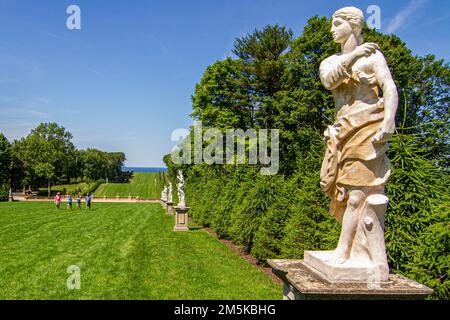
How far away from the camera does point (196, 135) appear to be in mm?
29266

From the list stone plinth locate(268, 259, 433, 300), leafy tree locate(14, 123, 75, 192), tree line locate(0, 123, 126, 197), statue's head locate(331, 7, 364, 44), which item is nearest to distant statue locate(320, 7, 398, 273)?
statue's head locate(331, 7, 364, 44)

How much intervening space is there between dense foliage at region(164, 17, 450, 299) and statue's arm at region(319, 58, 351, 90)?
2.13 metres

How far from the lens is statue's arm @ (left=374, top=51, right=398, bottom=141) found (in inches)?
134

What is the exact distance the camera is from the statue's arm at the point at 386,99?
11.1 feet

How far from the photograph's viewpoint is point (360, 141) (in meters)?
3.61

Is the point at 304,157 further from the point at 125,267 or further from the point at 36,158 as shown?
the point at 36,158

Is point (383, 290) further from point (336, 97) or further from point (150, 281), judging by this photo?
point (150, 281)

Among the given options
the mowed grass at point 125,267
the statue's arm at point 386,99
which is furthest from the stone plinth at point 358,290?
the mowed grass at point 125,267

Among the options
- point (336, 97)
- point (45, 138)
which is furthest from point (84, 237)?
point (45, 138)

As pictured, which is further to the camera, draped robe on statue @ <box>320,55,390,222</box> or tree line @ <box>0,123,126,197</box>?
tree line @ <box>0,123,126,197</box>

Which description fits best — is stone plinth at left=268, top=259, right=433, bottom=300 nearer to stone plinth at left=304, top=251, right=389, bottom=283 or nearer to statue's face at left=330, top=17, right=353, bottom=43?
stone plinth at left=304, top=251, right=389, bottom=283

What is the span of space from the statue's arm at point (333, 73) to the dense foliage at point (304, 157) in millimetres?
2133

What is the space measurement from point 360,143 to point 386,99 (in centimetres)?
48
